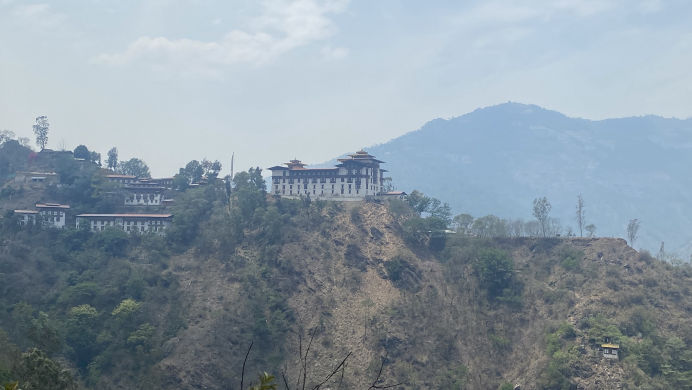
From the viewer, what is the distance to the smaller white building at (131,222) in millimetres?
74438

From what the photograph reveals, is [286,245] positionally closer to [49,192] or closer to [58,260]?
[58,260]

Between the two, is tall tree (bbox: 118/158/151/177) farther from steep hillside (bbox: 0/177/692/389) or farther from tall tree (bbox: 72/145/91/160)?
steep hillside (bbox: 0/177/692/389)

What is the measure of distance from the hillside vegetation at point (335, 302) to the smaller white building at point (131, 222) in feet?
7.16

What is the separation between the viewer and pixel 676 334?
60219 mm

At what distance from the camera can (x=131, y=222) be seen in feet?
247

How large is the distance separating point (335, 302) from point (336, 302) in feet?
0.35

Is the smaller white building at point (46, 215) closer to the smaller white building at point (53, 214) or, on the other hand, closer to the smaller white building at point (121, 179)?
the smaller white building at point (53, 214)

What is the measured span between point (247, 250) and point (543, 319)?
Result: 1276 inches

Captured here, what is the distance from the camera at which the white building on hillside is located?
8050 cm

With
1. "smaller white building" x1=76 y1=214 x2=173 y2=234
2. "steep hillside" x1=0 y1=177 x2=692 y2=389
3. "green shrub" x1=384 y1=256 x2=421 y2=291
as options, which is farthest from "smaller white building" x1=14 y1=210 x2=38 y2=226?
"green shrub" x1=384 y1=256 x2=421 y2=291

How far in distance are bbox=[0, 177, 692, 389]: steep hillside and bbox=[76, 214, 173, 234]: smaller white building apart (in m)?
2.30

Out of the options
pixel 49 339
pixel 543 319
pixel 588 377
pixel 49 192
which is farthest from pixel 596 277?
pixel 49 192

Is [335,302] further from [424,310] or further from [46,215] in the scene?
[46,215]

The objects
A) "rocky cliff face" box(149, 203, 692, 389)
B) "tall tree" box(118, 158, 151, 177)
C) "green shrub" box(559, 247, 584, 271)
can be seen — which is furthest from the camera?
"tall tree" box(118, 158, 151, 177)
